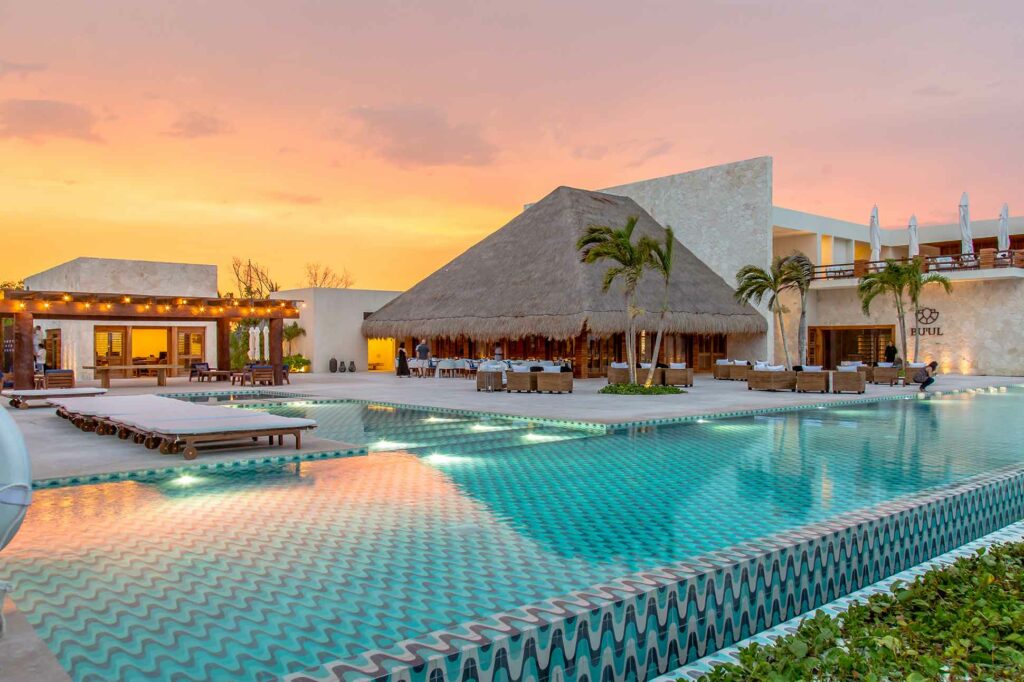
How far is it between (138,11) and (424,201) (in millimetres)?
14363

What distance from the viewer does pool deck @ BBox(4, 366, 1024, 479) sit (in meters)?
8.03

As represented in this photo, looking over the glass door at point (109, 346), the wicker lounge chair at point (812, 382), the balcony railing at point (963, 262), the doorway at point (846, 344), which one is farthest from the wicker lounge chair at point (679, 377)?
the glass door at point (109, 346)

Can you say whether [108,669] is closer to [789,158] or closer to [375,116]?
[375,116]

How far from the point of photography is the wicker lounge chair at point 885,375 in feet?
68.5

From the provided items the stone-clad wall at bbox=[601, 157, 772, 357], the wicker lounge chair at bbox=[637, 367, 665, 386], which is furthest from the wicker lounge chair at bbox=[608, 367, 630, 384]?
the stone-clad wall at bbox=[601, 157, 772, 357]

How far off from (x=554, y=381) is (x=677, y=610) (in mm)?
Answer: 14693

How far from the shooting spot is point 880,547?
15.7 feet

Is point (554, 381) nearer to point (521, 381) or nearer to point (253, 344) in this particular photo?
point (521, 381)

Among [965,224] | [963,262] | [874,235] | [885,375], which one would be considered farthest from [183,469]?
[965,224]

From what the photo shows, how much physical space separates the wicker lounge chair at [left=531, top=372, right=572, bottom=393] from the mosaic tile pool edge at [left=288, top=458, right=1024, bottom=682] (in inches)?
507

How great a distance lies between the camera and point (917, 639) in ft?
10.9

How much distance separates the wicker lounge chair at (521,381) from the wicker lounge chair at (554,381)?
182 mm

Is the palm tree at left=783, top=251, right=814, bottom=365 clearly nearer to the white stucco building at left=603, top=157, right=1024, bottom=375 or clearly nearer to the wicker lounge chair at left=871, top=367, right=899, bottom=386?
the wicker lounge chair at left=871, top=367, right=899, bottom=386

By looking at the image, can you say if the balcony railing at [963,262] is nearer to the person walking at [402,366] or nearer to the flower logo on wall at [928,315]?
the flower logo on wall at [928,315]
